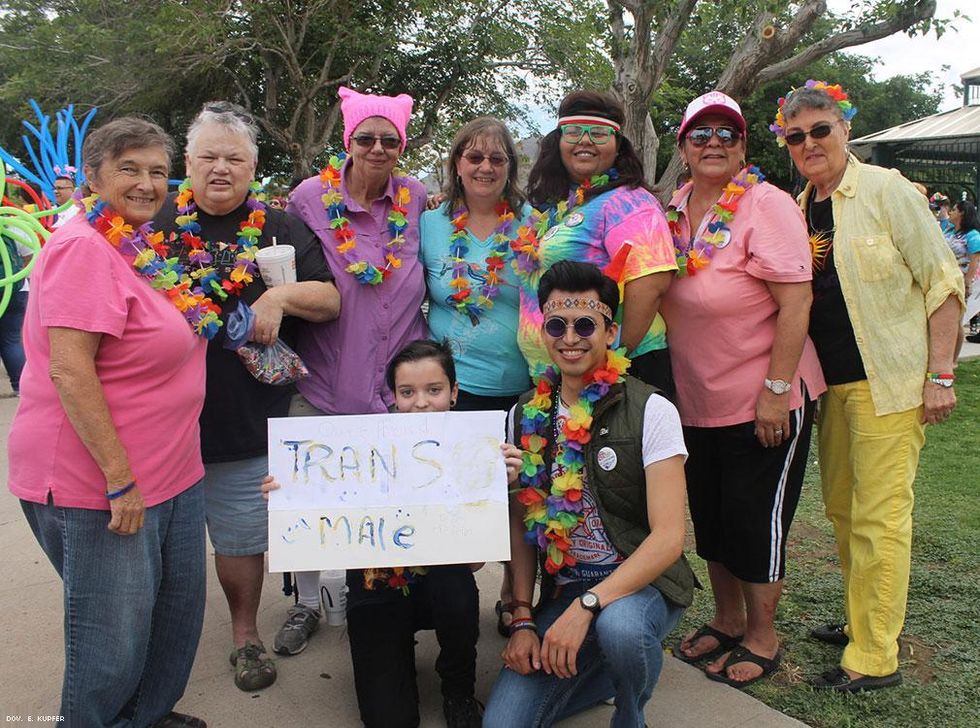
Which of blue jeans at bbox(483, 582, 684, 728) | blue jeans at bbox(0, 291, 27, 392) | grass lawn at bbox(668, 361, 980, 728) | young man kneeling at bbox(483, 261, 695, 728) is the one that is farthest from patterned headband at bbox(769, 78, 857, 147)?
blue jeans at bbox(0, 291, 27, 392)

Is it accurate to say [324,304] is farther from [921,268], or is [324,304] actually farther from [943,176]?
[943,176]

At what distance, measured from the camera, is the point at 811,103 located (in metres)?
3.04

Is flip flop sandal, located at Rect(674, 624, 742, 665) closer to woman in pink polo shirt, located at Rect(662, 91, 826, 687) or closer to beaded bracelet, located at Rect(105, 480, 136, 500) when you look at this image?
woman in pink polo shirt, located at Rect(662, 91, 826, 687)

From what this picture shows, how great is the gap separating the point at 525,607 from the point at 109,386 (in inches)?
57.4

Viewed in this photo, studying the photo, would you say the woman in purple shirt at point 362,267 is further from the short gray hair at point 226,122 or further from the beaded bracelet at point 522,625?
the beaded bracelet at point 522,625

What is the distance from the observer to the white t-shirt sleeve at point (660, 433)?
2.54 m

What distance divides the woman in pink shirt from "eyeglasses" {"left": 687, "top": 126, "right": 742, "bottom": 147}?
6.11ft

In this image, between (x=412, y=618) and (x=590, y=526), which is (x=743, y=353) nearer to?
(x=590, y=526)

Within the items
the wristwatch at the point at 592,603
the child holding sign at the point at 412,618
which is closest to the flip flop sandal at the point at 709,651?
the child holding sign at the point at 412,618

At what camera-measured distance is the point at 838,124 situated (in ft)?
10.0

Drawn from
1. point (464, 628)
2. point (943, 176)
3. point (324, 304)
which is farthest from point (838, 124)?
point (943, 176)

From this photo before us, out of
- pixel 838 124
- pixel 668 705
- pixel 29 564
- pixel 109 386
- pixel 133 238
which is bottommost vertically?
pixel 29 564

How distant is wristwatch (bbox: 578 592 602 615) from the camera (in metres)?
2.46

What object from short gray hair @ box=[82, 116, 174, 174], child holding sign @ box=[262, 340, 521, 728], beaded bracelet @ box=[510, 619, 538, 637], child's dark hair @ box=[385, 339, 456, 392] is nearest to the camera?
short gray hair @ box=[82, 116, 174, 174]
